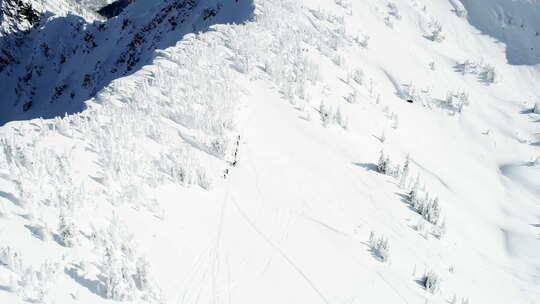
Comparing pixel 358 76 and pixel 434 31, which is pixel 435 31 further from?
pixel 358 76

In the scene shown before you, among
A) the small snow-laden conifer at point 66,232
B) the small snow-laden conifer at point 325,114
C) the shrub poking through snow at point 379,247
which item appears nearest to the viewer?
the small snow-laden conifer at point 66,232

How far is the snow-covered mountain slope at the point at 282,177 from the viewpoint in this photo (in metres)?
4.99

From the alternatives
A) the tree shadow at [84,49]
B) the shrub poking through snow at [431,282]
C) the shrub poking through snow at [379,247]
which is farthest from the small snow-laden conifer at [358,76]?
the shrub poking through snow at [431,282]

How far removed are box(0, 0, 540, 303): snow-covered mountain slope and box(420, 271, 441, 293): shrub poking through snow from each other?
0.04 meters

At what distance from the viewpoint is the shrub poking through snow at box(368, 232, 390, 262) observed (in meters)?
6.99

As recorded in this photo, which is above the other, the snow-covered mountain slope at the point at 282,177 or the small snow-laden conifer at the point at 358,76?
the small snow-laden conifer at the point at 358,76

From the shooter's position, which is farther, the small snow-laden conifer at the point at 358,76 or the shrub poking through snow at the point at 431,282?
the small snow-laden conifer at the point at 358,76

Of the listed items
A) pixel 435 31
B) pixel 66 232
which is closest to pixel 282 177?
pixel 66 232

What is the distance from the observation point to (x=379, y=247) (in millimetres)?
7207

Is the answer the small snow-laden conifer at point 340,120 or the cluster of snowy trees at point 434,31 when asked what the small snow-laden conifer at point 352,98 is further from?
the cluster of snowy trees at point 434,31

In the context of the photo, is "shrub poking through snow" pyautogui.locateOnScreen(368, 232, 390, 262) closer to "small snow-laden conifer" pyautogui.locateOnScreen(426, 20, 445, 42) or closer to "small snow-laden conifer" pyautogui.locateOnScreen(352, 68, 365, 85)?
"small snow-laden conifer" pyautogui.locateOnScreen(352, 68, 365, 85)

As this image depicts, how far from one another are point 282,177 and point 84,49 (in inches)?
1185

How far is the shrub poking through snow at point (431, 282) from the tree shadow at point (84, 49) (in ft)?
30.4

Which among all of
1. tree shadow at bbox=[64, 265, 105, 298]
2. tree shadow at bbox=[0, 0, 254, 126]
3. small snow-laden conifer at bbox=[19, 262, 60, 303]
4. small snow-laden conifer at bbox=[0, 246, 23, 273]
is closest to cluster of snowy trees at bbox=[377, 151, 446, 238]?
Answer: tree shadow at bbox=[64, 265, 105, 298]
